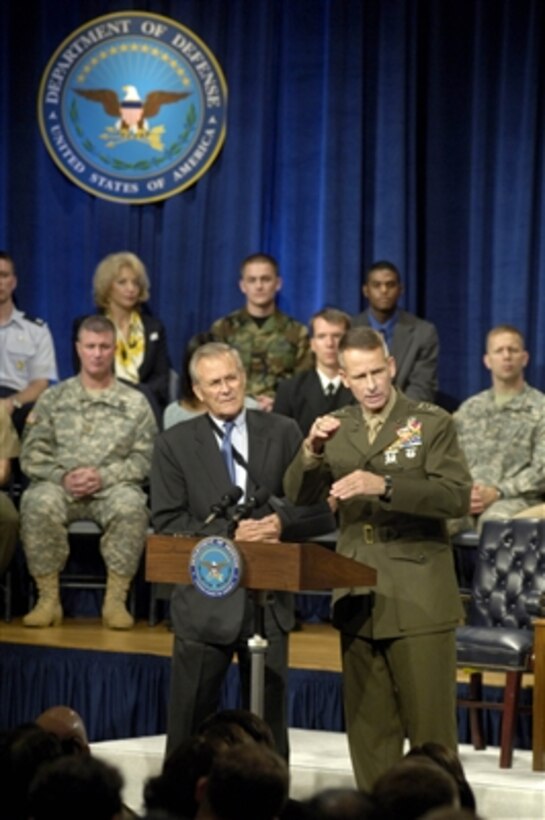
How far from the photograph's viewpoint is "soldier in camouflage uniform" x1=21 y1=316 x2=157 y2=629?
27.5 ft

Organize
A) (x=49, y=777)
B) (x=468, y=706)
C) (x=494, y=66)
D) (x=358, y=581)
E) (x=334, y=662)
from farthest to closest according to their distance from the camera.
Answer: (x=494, y=66), (x=334, y=662), (x=468, y=706), (x=358, y=581), (x=49, y=777)

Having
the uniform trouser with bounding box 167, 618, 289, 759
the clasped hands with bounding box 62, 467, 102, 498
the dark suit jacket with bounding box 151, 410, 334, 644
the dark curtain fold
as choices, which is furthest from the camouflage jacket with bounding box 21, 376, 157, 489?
the uniform trouser with bounding box 167, 618, 289, 759

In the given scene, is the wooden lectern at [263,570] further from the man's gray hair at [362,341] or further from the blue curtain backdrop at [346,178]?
the blue curtain backdrop at [346,178]

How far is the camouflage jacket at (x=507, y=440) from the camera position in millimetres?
8500

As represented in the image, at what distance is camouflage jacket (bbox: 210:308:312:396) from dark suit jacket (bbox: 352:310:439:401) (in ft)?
1.09

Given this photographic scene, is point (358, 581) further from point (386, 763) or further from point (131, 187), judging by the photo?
point (131, 187)

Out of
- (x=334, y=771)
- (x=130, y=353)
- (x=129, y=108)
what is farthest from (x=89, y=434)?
(x=334, y=771)

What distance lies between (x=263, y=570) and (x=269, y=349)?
4306 millimetres

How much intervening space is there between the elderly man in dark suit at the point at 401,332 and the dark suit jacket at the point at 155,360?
3.42ft

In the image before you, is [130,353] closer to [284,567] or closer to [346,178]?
[346,178]

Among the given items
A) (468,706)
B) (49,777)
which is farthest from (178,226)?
(49,777)

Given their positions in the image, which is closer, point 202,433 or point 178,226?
point 202,433

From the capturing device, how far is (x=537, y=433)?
8.58 metres

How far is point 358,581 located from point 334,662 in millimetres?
2472
